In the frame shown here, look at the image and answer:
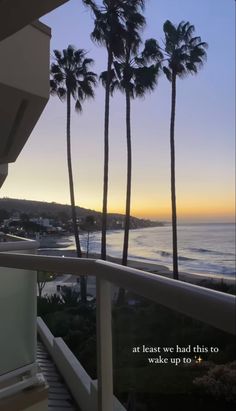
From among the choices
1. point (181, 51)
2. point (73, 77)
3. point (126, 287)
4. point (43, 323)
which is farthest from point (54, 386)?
point (73, 77)

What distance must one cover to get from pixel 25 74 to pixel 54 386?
3782mm

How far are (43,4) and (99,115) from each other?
88.8ft

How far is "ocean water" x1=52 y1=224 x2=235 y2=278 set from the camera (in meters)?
35.3

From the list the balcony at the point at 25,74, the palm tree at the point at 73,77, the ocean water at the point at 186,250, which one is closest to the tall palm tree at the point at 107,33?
the palm tree at the point at 73,77

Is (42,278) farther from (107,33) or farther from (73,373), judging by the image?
(107,33)

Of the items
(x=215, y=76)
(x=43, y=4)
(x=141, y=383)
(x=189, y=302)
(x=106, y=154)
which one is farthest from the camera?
(x=215, y=76)

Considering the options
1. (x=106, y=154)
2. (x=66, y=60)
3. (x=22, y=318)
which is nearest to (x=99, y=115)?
(x=66, y=60)

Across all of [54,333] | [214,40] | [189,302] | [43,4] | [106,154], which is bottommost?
[54,333]

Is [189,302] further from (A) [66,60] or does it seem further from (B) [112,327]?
(A) [66,60]

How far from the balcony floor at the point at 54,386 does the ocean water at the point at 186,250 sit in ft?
69.3

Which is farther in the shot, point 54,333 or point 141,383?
point 54,333

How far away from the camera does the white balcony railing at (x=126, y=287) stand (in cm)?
92

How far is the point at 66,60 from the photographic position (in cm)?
2483

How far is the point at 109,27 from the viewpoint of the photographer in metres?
21.5
